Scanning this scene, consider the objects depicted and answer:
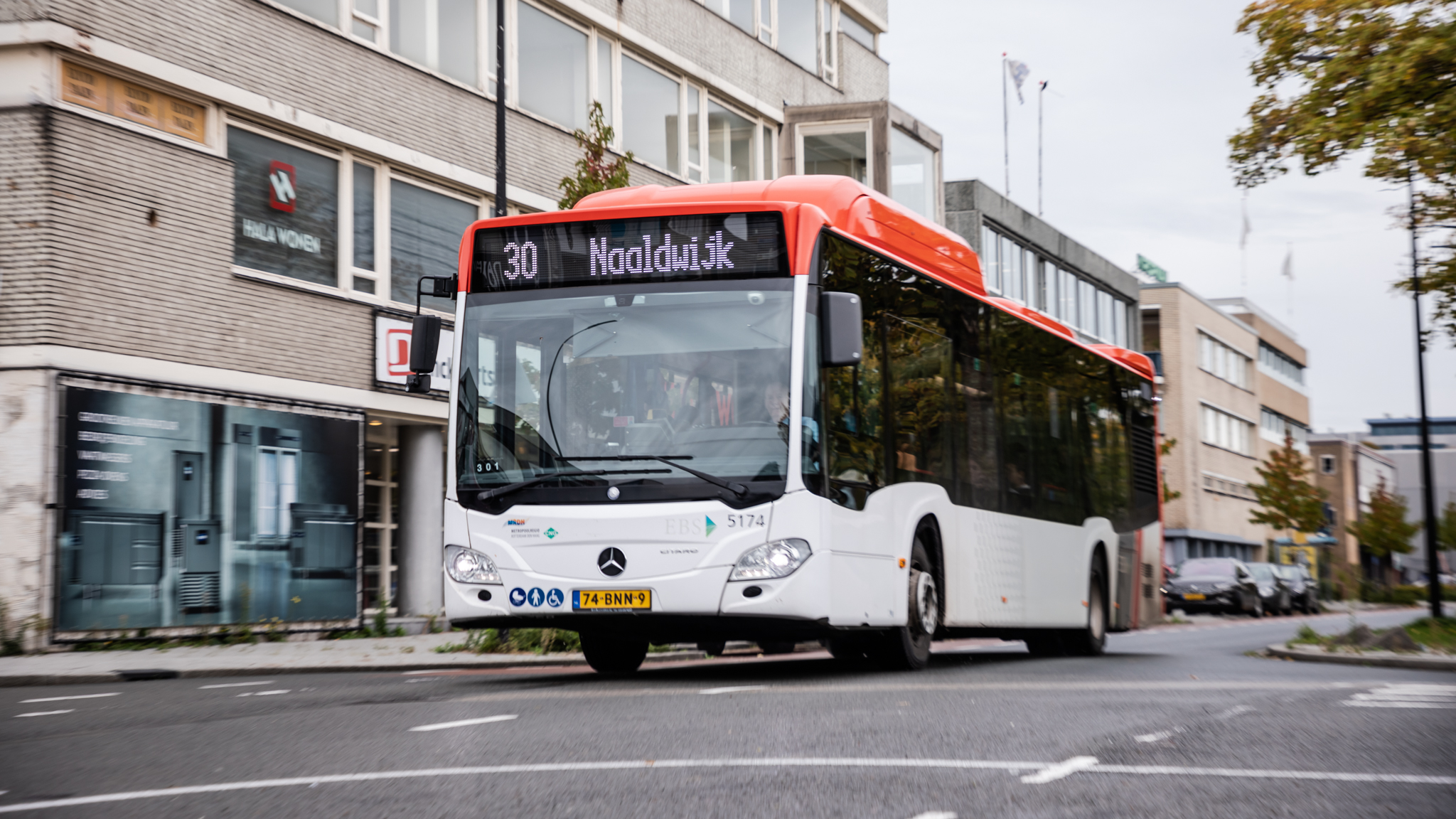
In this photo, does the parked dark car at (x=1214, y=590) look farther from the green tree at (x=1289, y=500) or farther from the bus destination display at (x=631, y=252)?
the bus destination display at (x=631, y=252)

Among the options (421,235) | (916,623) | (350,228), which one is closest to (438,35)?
(421,235)

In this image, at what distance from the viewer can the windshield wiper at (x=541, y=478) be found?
10.6 m

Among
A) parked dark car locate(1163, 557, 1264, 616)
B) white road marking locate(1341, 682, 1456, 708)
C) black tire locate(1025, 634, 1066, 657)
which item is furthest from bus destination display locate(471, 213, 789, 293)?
parked dark car locate(1163, 557, 1264, 616)

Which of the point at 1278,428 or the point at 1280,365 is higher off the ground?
the point at 1280,365

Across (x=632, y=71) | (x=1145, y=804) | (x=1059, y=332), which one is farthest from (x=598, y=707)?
(x=632, y=71)

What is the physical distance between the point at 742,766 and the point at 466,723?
2.39 meters

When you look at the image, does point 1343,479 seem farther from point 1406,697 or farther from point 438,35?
point 1406,697

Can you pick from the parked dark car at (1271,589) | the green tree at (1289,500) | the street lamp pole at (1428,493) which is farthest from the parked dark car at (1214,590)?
the green tree at (1289,500)

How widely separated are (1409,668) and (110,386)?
539 inches

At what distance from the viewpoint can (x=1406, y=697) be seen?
1008 centimetres

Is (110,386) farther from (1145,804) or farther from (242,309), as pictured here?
(1145,804)

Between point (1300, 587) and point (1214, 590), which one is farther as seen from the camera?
point (1300, 587)

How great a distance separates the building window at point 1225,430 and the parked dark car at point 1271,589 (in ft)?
81.8

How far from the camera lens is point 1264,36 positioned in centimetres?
1791
